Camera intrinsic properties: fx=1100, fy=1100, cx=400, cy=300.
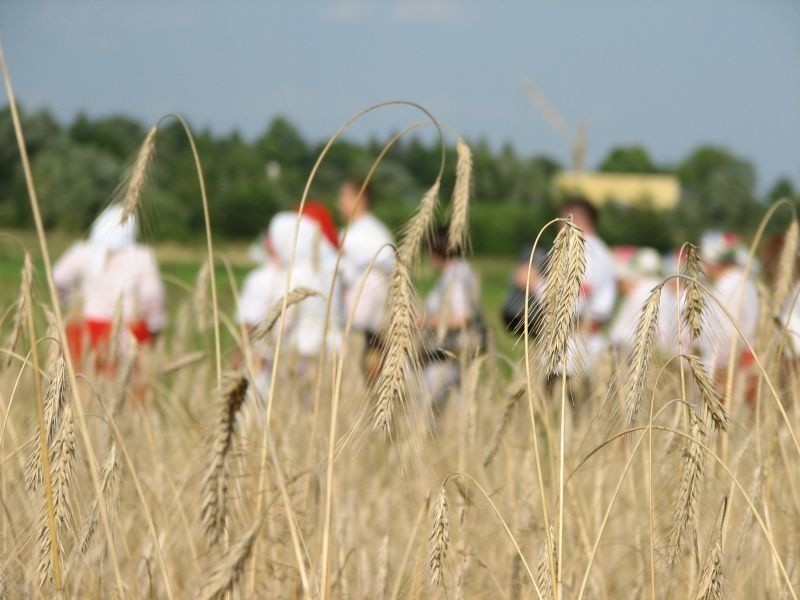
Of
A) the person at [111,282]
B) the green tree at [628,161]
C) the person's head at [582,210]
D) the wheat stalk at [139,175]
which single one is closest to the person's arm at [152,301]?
the person at [111,282]

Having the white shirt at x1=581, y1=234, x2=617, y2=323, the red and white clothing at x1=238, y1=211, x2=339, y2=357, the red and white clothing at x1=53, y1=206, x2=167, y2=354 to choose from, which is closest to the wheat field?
the red and white clothing at x1=238, y1=211, x2=339, y2=357

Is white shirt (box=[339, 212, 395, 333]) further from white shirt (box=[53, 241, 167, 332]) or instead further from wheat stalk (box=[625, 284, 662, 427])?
wheat stalk (box=[625, 284, 662, 427])

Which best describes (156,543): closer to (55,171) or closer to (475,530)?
(475,530)

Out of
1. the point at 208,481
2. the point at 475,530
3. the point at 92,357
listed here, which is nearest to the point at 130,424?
the point at 92,357

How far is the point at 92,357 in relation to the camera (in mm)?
2848

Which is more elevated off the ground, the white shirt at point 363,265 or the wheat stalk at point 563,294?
the wheat stalk at point 563,294

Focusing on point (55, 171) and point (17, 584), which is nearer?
point (17, 584)

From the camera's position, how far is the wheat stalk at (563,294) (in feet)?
4.25

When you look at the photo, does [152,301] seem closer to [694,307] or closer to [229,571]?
[694,307]

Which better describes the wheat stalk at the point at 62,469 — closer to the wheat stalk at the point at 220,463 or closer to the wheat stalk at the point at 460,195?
the wheat stalk at the point at 220,463

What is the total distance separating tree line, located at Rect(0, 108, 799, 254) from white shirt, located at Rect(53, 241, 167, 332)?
0.17m

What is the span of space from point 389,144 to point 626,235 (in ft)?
101

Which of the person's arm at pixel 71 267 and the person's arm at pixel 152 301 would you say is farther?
the person's arm at pixel 71 267

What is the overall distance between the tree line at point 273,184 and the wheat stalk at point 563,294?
0.42 m
